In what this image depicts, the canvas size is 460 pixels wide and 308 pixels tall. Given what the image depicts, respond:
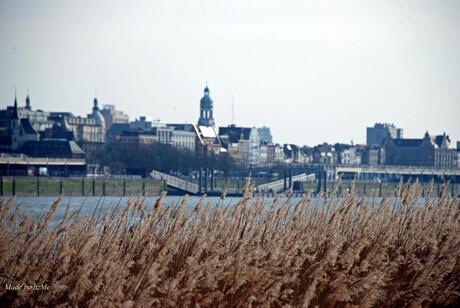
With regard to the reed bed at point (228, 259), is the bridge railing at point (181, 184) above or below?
below

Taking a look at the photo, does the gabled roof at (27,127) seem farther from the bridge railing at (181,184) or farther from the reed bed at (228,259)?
the reed bed at (228,259)

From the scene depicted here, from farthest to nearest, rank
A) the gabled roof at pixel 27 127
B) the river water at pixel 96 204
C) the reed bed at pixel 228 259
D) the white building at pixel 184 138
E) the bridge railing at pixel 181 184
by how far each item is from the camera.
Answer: the white building at pixel 184 138, the gabled roof at pixel 27 127, the bridge railing at pixel 181 184, the river water at pixel 96 204, the reed bed at pixel 228 259

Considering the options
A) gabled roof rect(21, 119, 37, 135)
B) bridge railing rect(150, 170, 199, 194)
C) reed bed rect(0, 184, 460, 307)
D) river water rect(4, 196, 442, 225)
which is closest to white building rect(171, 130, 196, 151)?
gabled roof rect(21, 119, 37, 135)

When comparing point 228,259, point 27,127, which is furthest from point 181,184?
point 228,259

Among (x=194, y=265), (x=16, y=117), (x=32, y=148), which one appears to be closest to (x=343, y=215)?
(x=194, y=265)

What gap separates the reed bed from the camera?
1204cm

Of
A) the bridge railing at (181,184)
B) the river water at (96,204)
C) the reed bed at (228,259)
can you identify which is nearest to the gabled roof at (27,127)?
the bridge railing at (181,184)

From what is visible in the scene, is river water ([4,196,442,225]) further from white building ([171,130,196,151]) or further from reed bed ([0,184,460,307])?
white building ([171,130,196,151])

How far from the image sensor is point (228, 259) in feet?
41.4

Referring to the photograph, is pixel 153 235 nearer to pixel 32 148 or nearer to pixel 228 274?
pixel 228 274

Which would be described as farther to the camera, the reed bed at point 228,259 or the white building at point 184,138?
the white building at point 184,138

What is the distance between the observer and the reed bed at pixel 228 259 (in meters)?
12.0

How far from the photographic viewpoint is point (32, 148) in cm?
15625

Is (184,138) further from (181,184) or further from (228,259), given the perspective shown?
(228,259)
